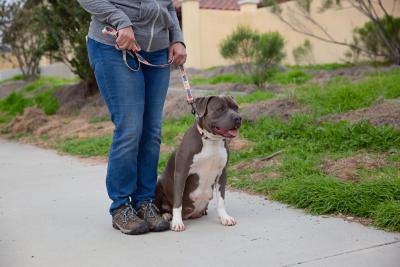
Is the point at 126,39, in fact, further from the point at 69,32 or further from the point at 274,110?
the point at 69,32

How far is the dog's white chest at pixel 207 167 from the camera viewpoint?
4.14 meters

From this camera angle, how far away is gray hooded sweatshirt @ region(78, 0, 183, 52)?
4020 mm

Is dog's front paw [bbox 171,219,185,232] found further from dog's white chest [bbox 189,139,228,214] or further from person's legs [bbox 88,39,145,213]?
person's legs [bbox 88,39,145,213]

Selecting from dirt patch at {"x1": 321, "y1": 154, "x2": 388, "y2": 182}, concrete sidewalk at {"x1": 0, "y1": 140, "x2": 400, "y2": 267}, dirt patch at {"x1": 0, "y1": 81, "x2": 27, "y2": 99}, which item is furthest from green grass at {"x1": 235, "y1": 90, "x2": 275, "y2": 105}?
dirt patch at {"x1": 0, "y1": 81, "x2": 27, "y2": 99}

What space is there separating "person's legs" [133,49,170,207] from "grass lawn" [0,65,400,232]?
123 centimetres

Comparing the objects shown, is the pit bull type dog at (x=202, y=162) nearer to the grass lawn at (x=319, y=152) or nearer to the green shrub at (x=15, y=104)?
the grass lawn at (x=319, y=152)

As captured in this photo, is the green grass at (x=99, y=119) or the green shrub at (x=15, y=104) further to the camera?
the green shrub at (x=15, y=104)

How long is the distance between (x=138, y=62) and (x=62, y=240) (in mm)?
1386

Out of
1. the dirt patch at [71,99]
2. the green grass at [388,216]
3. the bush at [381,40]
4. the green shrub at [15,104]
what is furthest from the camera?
the green shrub at [15,104]

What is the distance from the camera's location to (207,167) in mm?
4207

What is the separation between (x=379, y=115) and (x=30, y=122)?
7.26 m

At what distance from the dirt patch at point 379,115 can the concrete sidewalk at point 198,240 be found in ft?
7.93

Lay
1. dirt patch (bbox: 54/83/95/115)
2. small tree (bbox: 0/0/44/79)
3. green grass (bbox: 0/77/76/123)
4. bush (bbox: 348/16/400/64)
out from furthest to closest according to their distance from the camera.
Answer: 1. small tree (bbox: 0/0/44/79)
2. green grass (bbox: 0/77/76/123)
3. dirt patch (bbox: 54/83/95/115)
4. bush (bbox: 348/16/400/64)

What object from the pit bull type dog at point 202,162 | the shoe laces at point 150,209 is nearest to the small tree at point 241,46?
the pit bull type dog at point 202,162
